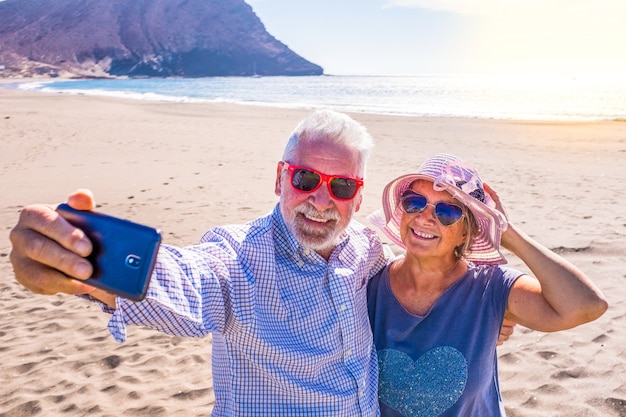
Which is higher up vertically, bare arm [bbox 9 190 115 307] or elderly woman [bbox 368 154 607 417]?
bare arm [bbox 9 190 115 307]

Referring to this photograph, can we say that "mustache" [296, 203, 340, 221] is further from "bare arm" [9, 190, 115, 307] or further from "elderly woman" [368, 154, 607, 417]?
"bare arm" [9, 190, 115, 307]

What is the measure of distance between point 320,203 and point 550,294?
107cm

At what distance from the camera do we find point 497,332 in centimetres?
236

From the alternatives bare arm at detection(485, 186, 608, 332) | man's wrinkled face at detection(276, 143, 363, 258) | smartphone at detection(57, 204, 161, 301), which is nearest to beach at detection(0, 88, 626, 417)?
bare arm at detection(485, 186, 608, 332)

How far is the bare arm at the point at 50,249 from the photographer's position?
1274 millimetres

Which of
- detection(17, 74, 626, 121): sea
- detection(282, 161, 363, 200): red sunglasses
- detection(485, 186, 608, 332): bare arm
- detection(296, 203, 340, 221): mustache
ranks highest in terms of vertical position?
detection(282, 161, 363, 200): red sunglasses

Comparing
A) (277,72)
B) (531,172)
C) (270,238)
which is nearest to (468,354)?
(270,238)

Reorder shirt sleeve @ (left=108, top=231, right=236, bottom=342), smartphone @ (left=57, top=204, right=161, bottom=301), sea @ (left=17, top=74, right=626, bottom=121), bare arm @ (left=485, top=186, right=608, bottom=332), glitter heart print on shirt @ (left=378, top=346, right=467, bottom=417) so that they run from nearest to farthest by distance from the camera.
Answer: smartphone @ (left=57, top=204, right=161, bottom=301) → shirt sleeve @ (left=108, top=231, right=236, bottom=342) → bare arm @ (left=485, top=186, right=608, bottom=332) → glitter heart print on shirt @ (left=378, top=346, right=467, bottom=417) → sea @ (left=17, top=74, right=626, bottom=121)

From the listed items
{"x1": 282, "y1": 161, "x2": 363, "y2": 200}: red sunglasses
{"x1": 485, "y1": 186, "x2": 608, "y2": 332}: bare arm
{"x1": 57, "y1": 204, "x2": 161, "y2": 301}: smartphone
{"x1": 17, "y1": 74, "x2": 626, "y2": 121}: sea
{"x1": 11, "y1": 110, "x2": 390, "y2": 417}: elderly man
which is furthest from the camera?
{"x1": 17, "y1": 74, "x2": 626, "y2": 121}: sea

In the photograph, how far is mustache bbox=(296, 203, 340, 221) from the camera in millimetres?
2414

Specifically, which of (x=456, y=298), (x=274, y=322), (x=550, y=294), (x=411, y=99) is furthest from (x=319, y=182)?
(x=411, y=99)

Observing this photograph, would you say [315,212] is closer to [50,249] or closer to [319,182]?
[319,182]

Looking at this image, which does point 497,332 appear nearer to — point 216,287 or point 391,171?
point 216,287

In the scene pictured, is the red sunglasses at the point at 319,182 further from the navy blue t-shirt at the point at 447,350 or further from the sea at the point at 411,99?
the sea at the point at 411,99
